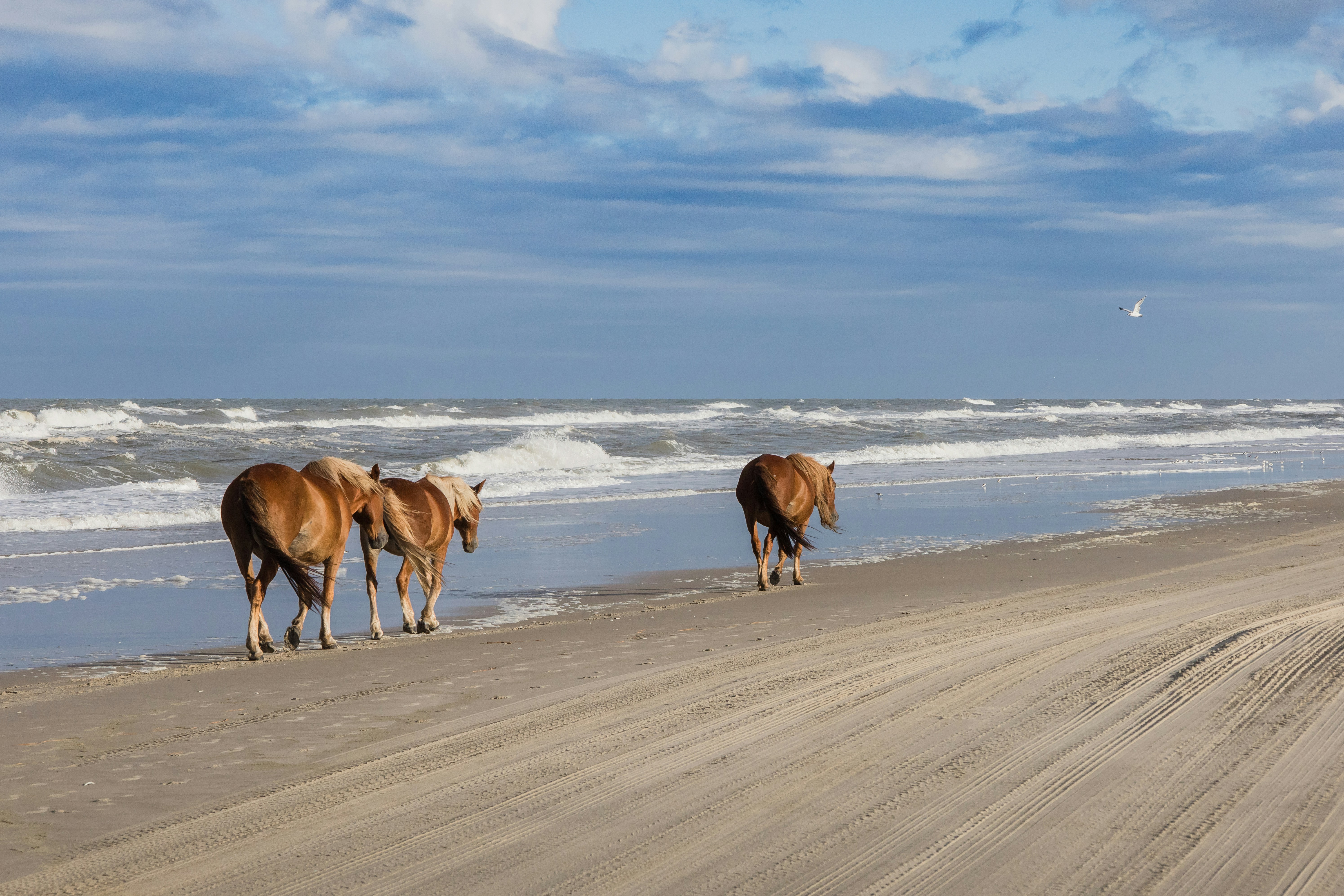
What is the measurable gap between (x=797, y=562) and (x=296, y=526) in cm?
Result: 532

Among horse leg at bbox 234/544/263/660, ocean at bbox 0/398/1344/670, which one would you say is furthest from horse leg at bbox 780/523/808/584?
horse leg at bbox 234/544/263/660

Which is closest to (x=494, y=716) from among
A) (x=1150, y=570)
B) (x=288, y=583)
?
(x=288, y=583)

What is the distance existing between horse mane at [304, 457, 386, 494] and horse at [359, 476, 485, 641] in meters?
0.30

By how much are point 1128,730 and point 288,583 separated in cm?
928

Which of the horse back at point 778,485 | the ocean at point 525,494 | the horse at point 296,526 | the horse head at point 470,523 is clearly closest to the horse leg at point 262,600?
the horse at point 296,526

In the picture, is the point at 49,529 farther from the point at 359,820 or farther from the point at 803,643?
the point at 359,820

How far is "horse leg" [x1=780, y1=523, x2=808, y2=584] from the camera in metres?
11.4

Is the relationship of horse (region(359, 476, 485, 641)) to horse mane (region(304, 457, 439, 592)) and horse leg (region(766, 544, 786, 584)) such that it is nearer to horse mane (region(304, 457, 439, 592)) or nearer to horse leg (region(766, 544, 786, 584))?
horse mane (region(304, 457, 439, 592))

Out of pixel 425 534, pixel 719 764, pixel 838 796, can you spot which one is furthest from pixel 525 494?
pixel 838 796

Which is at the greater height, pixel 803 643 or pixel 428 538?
pixel 428 538

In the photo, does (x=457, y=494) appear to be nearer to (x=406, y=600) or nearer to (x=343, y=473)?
(x=406, y=600)

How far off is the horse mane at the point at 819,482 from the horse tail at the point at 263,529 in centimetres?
544

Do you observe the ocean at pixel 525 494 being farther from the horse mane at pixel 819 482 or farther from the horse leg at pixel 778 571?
the horse mane at pixel 819 482

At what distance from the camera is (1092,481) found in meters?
25.6
